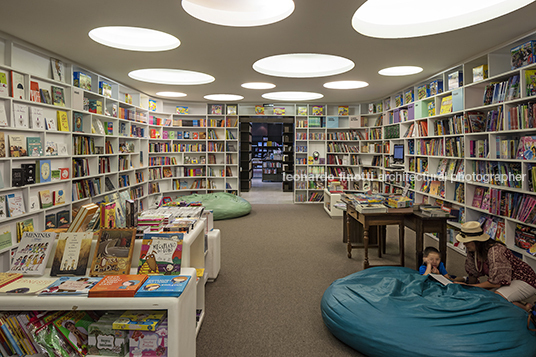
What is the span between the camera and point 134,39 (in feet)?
15.4

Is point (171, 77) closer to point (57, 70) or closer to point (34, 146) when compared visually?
point (57, 70)

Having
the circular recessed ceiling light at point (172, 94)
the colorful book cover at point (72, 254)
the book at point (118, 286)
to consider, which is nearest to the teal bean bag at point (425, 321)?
the book at point (118, 286)

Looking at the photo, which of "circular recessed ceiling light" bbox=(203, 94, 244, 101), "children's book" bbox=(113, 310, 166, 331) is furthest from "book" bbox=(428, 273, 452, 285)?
"circular recessed ceiling light" bbox=(203, 94, 244, 101)

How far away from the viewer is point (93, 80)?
224 inches

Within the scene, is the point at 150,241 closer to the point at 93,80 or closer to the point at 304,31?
the point at 304,31

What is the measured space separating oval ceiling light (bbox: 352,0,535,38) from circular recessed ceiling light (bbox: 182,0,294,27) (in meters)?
0.89

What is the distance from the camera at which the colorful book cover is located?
6.29ft

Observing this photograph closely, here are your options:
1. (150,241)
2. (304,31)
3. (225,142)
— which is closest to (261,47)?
(304,31)

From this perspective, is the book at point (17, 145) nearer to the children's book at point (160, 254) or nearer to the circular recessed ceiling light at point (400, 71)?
the children's book at point (160, 254)

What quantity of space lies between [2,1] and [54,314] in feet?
9.98

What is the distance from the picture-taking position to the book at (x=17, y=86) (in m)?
3.77

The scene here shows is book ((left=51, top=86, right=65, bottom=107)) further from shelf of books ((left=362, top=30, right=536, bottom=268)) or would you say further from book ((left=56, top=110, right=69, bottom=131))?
shelf of books ((left=362, top=30, right=536, bottom=268))

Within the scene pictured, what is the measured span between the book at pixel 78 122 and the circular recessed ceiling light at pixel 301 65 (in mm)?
3129

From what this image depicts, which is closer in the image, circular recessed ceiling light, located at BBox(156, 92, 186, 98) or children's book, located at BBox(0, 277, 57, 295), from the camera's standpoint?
children's book, located at BBox(0, 277, 57, 295)
